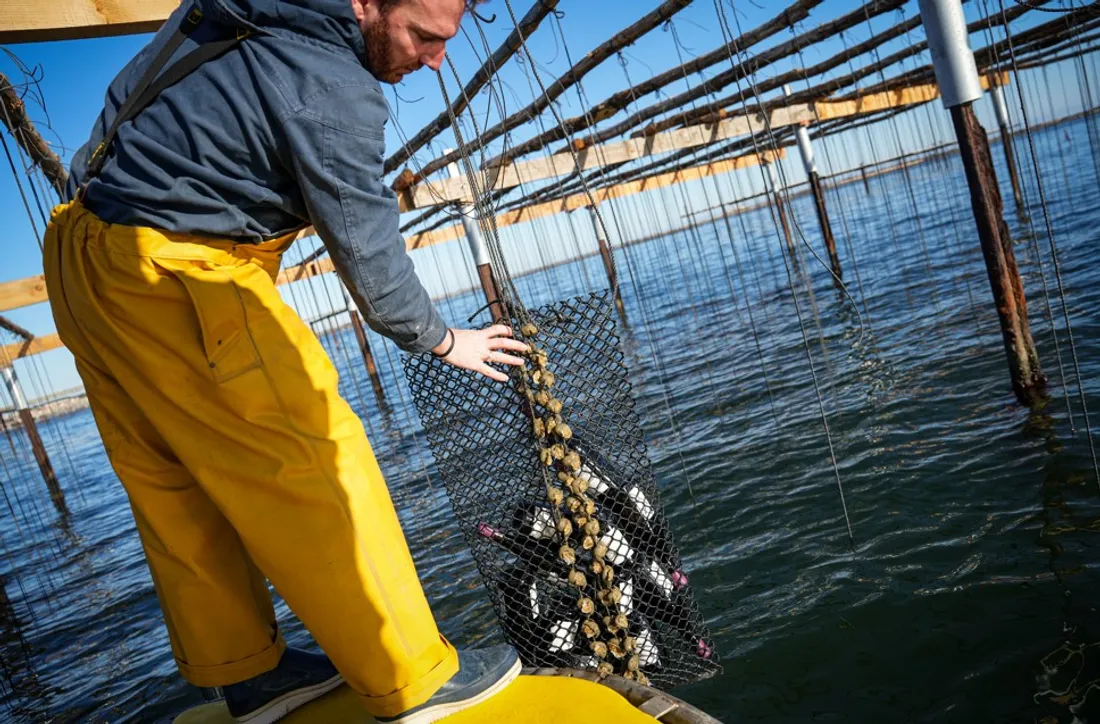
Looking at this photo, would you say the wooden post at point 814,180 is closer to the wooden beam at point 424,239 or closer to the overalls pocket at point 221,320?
the wooden beam at point 424,239

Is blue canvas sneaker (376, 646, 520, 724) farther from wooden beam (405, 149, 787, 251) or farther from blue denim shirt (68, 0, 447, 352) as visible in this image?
wooden beam (405, 149, 787, 251)

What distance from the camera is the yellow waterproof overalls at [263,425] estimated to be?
1.52 metres

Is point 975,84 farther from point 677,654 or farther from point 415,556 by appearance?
point 415,556

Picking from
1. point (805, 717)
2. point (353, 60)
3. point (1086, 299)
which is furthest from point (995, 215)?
point (353, 60)

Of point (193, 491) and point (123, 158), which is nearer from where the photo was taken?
point (123, 158)

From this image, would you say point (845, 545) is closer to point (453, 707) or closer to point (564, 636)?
point (564, 636)

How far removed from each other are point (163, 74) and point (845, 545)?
3.70 meters

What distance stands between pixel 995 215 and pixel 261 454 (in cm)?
491

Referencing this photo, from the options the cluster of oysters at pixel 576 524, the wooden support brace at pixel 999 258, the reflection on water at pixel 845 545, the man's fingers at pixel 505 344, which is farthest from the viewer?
the wooden support brace at pixel 999 258

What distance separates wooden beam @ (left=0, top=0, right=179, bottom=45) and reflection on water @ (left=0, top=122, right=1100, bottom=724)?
2.71 meters

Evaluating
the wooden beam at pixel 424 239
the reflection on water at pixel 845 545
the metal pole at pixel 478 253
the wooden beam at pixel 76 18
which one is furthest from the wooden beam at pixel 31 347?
A: the wooden beam at pixel 76 18

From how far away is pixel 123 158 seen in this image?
1559 mm

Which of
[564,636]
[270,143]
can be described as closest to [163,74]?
[270,143]

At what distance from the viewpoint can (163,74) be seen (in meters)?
1.54
